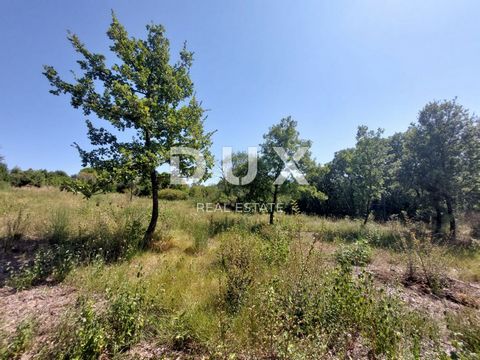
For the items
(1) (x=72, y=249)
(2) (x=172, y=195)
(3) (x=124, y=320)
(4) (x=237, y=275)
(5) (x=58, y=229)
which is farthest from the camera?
(2) (x=172, y=195)

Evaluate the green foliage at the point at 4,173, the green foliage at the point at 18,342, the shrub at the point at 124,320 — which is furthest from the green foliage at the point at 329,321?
the green foliage at the point at 4,173

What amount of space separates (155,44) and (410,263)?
8.81 metres

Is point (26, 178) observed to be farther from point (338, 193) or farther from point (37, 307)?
point (338, 193)

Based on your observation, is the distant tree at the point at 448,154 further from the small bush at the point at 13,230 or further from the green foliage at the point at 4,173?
the green foliage at the point at 4,173

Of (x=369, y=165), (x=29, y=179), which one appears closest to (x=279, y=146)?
(x=369, y=165)

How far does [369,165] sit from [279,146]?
6006mm

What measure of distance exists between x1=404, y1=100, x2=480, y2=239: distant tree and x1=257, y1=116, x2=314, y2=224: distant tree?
6.34 metres

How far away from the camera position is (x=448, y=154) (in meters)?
10.8

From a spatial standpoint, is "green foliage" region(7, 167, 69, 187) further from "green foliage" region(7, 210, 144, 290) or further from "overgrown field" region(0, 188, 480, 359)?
"overgrown field" region(0, 188, 480, 359)

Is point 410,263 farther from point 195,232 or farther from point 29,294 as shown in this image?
point 29,294

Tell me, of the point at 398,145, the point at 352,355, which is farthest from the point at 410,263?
the point at 398,145

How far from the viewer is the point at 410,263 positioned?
4965 millimetres

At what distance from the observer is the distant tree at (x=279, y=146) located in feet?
34.4

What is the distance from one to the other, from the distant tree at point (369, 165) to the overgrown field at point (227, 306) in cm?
722
